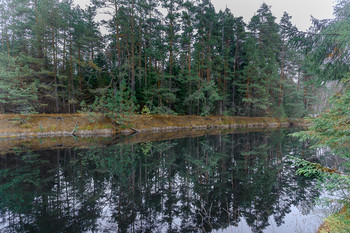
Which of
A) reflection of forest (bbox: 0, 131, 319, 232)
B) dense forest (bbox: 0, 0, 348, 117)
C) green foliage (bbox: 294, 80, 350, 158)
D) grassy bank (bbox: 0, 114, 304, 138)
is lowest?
reflection of forest (bbox: 0, 131, 319, 232)

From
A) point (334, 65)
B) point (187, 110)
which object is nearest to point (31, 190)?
point (334, 65)

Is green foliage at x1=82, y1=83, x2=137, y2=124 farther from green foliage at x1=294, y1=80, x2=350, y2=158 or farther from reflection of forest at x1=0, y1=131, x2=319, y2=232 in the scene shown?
green foliage at x1=294, y1=80, x2=350, y2=158

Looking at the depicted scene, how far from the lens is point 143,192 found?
5973 millimetres

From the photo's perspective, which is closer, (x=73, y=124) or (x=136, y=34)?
(x=73, y=124)

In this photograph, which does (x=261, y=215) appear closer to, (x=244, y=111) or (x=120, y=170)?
(x=120, y=170)

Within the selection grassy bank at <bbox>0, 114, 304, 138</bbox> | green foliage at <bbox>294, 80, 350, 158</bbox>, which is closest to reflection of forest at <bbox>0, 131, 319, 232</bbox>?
green foliage at <bbox>294, 80, 350, 158</bbox>

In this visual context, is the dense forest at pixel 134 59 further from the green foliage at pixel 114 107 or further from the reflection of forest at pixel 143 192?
the reflection of forest at pixel 143 192

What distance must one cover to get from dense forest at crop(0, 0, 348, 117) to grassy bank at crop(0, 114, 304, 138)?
1.32 metres

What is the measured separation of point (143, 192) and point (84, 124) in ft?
54.7

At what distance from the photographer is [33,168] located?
27.2ft

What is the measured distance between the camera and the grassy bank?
56.9 feet

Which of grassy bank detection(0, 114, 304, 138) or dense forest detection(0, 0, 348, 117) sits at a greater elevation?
dense forest detection(0, 0, 348, 117)

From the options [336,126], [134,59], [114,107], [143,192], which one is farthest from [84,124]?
[336,126]

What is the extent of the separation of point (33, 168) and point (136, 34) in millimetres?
20833
